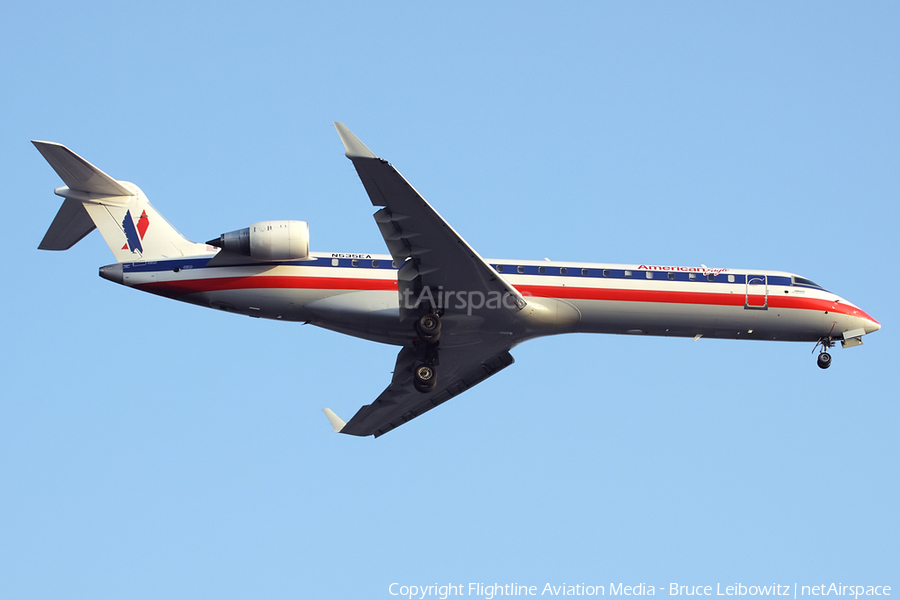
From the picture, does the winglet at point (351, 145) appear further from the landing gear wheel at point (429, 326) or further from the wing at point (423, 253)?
the landing gear wheel at point (429, 326)

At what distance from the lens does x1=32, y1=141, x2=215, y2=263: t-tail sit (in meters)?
27.2

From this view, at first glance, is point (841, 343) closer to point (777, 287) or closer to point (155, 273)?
point (777, 287)

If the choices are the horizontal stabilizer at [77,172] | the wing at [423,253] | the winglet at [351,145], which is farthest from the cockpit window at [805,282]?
the horizontal stabilizer at [77,172]

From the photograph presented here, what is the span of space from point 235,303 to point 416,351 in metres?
5.20

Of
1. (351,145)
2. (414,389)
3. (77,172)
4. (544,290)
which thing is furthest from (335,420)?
(351,145)

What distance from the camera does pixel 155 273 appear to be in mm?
26703

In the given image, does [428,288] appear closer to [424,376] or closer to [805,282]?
[424,376]

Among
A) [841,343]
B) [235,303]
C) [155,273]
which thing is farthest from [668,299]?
[155,273]

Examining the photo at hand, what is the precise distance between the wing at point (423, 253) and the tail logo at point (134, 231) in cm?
707

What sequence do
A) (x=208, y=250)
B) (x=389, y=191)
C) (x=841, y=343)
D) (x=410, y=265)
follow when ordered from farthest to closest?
(x=841, y=343) < (x=208, y=250) < (x=410, y=265) < (x=389, y=191)

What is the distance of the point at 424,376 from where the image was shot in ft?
91.1

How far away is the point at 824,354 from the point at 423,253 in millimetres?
12365

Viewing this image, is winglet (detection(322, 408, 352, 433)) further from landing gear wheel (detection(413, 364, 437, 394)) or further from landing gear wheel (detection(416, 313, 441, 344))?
landing gear wheel (detection(416, 313, 441, 344))

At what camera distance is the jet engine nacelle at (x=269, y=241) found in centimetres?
2608
